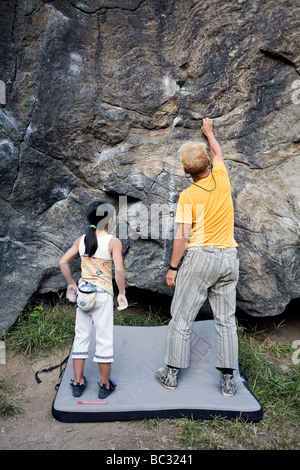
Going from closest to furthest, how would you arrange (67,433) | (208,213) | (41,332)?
(67,433)
(208,213)
(41,332)

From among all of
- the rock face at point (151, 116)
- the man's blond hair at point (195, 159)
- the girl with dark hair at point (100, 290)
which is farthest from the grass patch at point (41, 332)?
the man's blond hair at point (195, 159)

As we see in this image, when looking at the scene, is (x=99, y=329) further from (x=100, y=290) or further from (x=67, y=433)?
(x=67, y=433)

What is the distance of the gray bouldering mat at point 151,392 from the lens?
2986 mm

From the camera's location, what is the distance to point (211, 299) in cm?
329

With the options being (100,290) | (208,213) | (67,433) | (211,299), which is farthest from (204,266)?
(67,433)

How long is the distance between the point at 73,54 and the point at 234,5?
159 centimetres

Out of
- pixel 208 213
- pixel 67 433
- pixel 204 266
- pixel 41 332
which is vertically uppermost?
pixel 208 213

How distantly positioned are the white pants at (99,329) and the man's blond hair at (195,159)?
1.20m

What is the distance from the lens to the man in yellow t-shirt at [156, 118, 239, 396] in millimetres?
3174

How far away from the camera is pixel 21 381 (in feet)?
11.7

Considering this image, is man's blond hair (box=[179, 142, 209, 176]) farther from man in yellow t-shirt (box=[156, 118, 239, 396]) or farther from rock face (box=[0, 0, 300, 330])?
rock face (box=[0, 0, 300, 330])

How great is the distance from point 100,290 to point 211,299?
35.7 inches

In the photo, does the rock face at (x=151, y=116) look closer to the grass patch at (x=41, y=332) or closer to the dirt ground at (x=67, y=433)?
the grass patch at (x=41, y=332)

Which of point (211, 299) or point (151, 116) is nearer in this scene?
point (211, 299)
